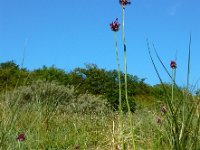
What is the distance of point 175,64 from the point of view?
2.50 meters

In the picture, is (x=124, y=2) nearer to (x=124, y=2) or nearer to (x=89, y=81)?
(x=124, y=2)

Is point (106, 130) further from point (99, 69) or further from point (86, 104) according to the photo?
point (99, 69)

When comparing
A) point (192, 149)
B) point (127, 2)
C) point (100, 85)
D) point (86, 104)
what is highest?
point (100, 85)

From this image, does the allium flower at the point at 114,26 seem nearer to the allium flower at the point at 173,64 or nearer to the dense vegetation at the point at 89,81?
the allium flower at the point at 173,64

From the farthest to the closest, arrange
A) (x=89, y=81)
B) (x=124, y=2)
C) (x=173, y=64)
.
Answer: (x=89, y=81) → (x=173, y=64) → (x=124, y=2)

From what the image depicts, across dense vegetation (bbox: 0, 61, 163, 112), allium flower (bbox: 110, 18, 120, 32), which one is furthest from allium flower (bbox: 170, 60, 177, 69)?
dense vegetation (bbox: 0, 61, 163, 112)

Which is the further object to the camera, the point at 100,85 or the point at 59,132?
the point at 100,85

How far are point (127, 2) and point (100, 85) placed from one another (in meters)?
19.6

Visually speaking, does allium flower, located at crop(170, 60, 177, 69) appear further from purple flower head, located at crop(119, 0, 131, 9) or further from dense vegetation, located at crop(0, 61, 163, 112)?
dense vegetation, located at crop(0, 61, 163, 112)

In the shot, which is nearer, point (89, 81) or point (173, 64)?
point (173, 64)

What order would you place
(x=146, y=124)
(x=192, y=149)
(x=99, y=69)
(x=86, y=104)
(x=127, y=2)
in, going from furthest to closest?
1. (x=99, y=69)
2. (x=86, y=104)
3. (x=146, y=124)
4. (x=192, y=149)
5. (x=127, y=2)

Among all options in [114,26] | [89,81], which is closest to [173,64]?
[114,26]

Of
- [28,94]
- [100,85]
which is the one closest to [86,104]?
[28,94]

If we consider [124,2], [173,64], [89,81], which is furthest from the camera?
[89,81]
